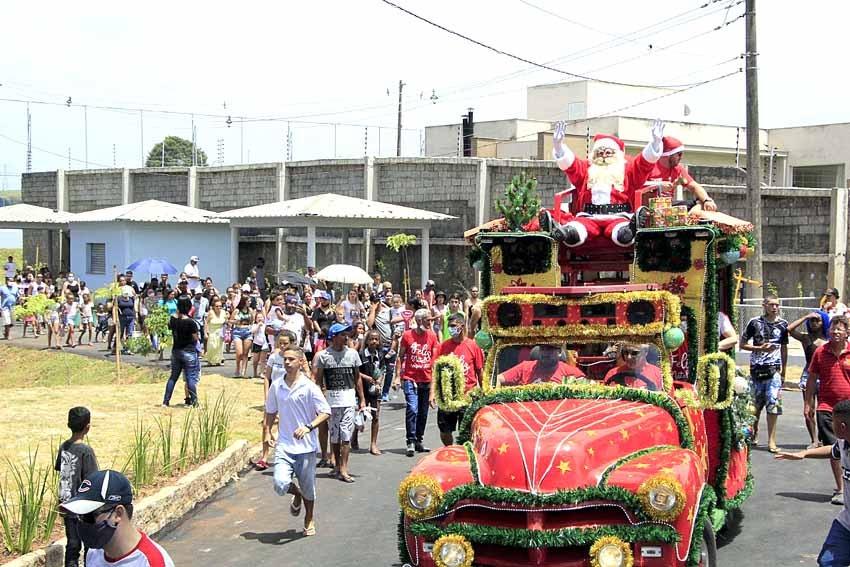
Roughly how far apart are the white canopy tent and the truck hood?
20.6 m

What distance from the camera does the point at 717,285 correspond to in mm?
10375

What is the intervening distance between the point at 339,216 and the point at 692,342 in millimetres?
19294

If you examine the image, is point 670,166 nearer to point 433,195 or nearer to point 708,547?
point 708,547

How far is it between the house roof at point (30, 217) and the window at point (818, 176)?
3078 cm

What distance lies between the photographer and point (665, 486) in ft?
22.2

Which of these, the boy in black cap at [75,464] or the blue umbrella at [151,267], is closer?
the boy in black cap at [75,464]

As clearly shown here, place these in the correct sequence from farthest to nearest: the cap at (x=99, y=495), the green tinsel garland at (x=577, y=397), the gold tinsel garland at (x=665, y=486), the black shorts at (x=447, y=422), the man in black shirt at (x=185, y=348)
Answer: the man in black shirt at (x=185, y=348) → the black shorts at (x=447, y=422) → the green tinsel garland at (x=577, y=397) → the gold tinsel garland at (x=665, y=486) → the cap at (x=99, y=495)

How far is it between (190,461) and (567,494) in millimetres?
6760

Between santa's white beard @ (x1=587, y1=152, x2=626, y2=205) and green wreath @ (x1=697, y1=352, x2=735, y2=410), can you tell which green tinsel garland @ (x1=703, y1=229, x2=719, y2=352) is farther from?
santa's white beard @ (x1=587, y1=152, x2=626, y2=205)

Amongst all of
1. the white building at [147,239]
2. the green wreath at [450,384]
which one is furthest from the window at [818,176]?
the green wreath at [450,384]

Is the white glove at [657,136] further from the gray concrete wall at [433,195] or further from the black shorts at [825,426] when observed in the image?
the gray concrete wall at [433,195]

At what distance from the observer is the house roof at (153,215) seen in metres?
34.2

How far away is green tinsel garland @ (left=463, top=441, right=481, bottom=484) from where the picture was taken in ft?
23.7

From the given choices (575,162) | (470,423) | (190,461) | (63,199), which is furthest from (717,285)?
(63,199)
